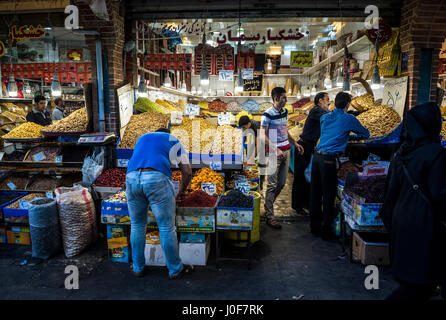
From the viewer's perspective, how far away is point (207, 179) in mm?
4320

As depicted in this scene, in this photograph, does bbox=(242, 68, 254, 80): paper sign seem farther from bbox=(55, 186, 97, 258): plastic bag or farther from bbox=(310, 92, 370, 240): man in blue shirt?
bbox=(55, 186, 97, 258): plastic bag

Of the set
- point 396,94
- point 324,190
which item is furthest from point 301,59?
point 324,190

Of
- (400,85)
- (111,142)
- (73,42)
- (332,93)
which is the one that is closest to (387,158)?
(400,85)

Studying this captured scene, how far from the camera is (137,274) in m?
3.30

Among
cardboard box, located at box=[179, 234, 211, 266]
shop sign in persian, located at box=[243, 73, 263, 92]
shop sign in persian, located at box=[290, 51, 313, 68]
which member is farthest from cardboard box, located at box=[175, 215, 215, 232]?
shop sign in persian, located at box=[243, 73, 263, 92]

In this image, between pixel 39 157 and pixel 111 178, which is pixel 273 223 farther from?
pixel 39 157

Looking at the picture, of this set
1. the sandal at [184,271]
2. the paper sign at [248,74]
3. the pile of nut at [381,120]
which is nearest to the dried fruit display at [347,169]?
the pile of nut at [381,120]

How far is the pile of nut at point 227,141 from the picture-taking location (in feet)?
14.9

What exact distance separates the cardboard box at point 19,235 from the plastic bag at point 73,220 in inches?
31.2

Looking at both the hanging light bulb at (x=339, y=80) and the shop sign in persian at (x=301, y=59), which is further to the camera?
the shop sign in persian at (x=301, y=59)

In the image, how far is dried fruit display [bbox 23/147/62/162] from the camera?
5.05 meters

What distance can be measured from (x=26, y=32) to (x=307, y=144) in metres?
6.40

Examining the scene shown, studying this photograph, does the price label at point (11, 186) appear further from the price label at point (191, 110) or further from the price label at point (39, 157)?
the price label at point (191, 110)

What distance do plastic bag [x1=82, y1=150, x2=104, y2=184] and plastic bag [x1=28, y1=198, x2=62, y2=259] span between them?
0.82 metres
